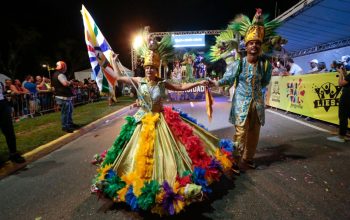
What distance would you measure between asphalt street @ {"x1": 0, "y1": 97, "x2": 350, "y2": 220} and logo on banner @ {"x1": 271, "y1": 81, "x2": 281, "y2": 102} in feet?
17.9

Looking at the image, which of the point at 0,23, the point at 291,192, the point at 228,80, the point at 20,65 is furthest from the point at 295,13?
the point at 20,65

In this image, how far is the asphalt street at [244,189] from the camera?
311 centimetres

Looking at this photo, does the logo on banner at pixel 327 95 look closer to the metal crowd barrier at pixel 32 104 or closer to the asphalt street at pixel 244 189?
the asphalt street at pixel 244 189

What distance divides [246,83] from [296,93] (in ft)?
20.5

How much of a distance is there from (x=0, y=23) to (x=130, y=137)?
34.4 m

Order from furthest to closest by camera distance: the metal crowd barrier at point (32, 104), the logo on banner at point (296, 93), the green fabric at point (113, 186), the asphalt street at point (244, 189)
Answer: the metal crowd barrier at point (32, 104), the logo on banner at point (296, 93), the asphalt street at point (244, 189), the green fabric at point (113, 186)

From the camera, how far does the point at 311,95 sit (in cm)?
843

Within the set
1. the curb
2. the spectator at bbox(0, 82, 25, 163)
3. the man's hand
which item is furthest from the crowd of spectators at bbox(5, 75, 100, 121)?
the man's hand

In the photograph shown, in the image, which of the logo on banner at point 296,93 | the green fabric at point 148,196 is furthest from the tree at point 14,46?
the green fabric at point 148,196

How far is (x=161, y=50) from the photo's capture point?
3934mm

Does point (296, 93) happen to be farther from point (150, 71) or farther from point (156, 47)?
point (150, 71)

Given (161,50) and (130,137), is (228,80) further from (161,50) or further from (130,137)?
(130,137)

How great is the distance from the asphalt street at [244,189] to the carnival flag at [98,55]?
63.0 inches

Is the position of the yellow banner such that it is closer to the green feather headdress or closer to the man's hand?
the man's hand
